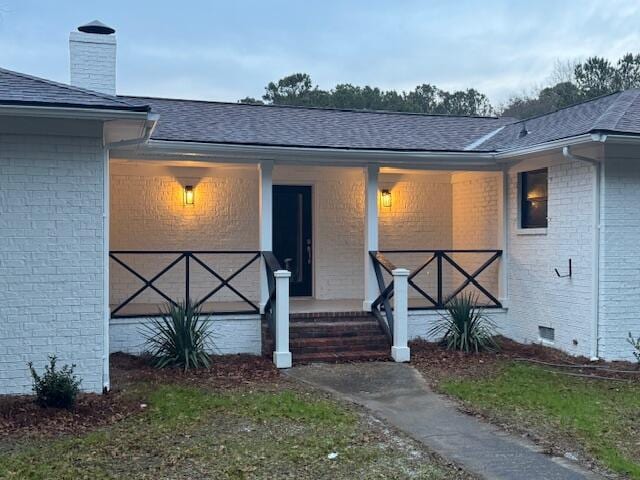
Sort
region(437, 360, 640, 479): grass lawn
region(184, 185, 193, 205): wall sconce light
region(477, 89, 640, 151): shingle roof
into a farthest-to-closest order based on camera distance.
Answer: region(184, 185, 193, 205): wall sconce light, region(477, 89, 640, 151): shingle roof, region(437, 360, 640, 479): grass lawn

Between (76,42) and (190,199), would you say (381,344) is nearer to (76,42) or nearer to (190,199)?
(190,199)

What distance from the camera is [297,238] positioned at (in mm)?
11422

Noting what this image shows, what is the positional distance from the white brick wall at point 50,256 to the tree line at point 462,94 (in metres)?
23.0

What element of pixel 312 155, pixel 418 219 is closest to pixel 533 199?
pixel 418 219

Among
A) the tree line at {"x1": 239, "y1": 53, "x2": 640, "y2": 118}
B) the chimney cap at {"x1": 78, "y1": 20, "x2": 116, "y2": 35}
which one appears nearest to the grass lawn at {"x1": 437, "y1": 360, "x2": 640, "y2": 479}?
the chimney cap at {"x1": 78, "y1": 20, "x2": 116, "y2": 35}

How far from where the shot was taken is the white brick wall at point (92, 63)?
9.28 m

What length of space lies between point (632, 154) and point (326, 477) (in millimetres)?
6208

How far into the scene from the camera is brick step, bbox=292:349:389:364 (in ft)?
27.7

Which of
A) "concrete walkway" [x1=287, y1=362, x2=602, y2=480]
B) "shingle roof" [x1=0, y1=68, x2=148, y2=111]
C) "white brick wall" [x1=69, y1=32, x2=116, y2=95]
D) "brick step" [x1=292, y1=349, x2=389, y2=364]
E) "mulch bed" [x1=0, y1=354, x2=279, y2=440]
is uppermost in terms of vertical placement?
"white brick wall" [x1=69, y1=32, x2=116, y2=95]

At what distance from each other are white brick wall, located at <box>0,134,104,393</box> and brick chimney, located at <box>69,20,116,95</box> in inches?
117

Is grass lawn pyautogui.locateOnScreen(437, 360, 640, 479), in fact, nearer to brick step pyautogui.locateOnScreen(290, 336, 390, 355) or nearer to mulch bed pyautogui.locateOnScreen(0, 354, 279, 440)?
brick step pyautogui.locateOnScreen(290, 336, 390, 355)

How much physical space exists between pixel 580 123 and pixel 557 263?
76.9 inches

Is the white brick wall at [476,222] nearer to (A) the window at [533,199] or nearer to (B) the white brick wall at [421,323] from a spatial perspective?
(A) the window at [533,199]

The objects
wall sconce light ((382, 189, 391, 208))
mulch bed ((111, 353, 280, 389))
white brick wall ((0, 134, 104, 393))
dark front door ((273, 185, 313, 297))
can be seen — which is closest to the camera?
white brick wall ((0, 134, 104, 393))
